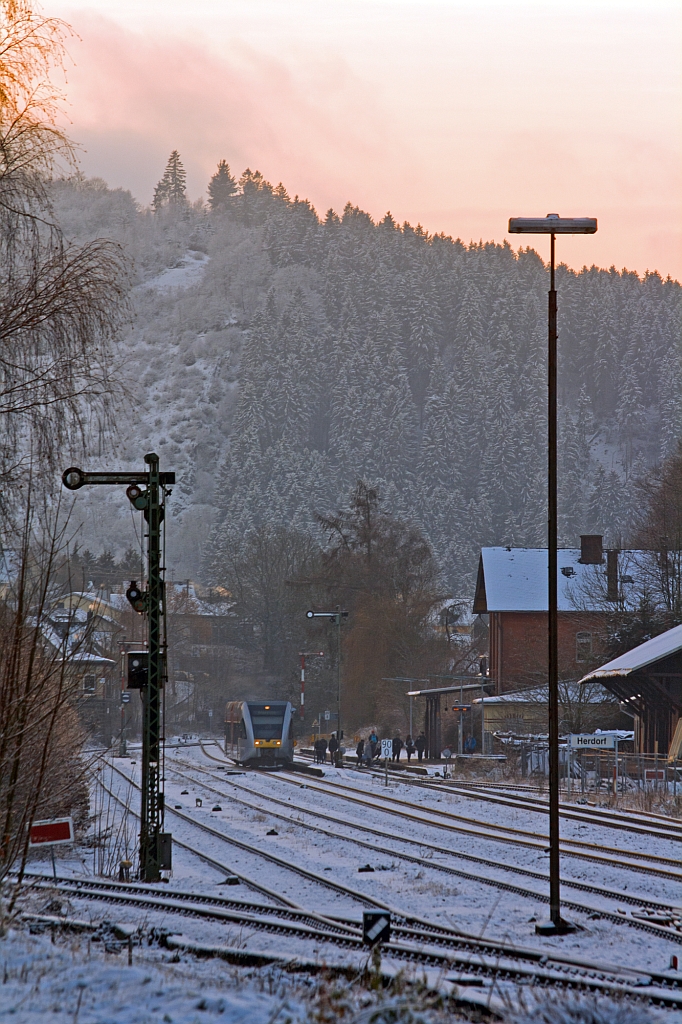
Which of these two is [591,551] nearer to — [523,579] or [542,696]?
[523,579]

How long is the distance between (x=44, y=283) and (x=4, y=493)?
1825 millimetres

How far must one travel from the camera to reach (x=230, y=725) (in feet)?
194

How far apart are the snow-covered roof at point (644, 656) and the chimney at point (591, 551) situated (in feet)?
87.6

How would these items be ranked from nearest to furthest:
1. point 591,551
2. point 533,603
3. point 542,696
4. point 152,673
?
point 152,673
point 542,696
point 533,603
point 591,551

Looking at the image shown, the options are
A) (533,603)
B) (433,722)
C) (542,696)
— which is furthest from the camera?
(533,603)

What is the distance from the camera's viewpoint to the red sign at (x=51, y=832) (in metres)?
11.8

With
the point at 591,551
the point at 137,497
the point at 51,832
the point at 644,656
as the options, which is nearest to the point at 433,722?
the point at 591,551

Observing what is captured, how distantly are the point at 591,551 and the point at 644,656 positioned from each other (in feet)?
100

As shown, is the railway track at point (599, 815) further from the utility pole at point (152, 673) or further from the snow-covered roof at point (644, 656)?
the utility pole at point (152, 673)

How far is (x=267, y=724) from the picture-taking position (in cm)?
4959

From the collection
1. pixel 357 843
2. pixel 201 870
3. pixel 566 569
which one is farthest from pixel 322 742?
pixel 201 870

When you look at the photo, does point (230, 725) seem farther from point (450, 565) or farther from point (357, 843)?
point (450, 565)

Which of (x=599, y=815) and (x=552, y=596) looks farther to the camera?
(x=599, y=815)

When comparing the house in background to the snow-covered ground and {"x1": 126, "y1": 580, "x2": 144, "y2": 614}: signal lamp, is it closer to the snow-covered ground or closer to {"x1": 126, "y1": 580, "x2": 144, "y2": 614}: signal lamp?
the snow-covered ground
